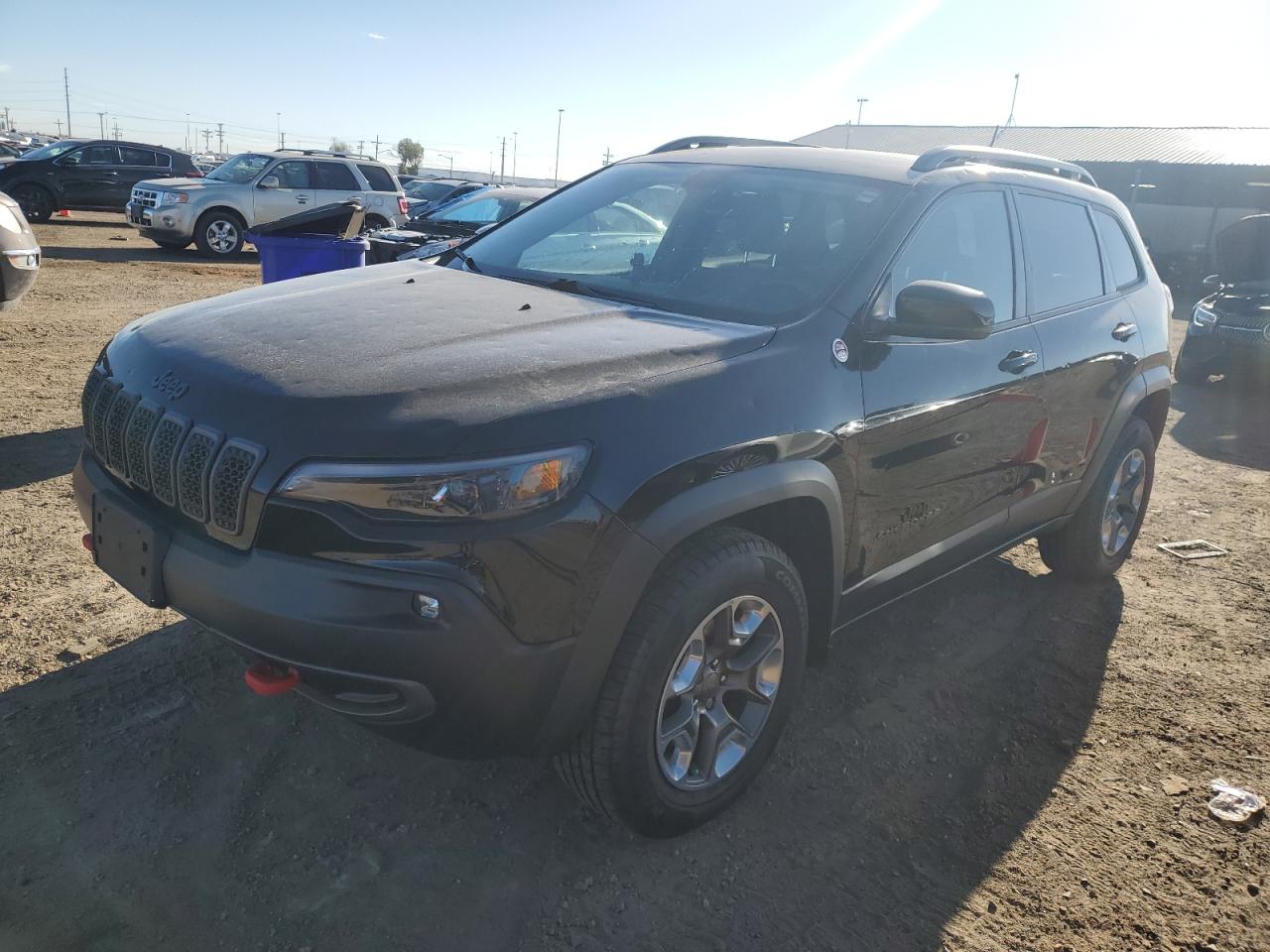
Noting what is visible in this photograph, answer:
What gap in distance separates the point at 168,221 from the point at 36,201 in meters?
5.86

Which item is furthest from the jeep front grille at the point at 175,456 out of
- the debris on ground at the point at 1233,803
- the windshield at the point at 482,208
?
the windshield at the point at 482,208

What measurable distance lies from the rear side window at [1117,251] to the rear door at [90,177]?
68.7 ft

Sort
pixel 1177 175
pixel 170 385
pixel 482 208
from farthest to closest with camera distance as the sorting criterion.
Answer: pixel 1177 175
pixel 482 208
pixel 170 385

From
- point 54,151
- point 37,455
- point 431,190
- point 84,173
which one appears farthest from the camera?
point 431,190

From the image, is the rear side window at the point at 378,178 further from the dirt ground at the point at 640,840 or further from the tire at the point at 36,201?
the dirt ground at the point at 640,840

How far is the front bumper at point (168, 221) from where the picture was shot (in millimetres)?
15938

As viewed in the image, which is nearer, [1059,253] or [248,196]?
[1059,253]

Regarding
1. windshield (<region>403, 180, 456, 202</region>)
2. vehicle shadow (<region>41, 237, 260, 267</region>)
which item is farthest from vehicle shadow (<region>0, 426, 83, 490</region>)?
windshield (<region>403, 180, 456, 202</region>)

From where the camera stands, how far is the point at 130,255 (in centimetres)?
1586

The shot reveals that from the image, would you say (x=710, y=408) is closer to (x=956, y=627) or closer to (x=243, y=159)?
(x=956, y=627)

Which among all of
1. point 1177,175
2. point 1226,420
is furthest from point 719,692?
point 1177,175

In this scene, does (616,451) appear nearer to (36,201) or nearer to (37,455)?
(37,455)

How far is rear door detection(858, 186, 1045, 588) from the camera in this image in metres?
2.94

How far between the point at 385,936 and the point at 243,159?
56.6 feet
